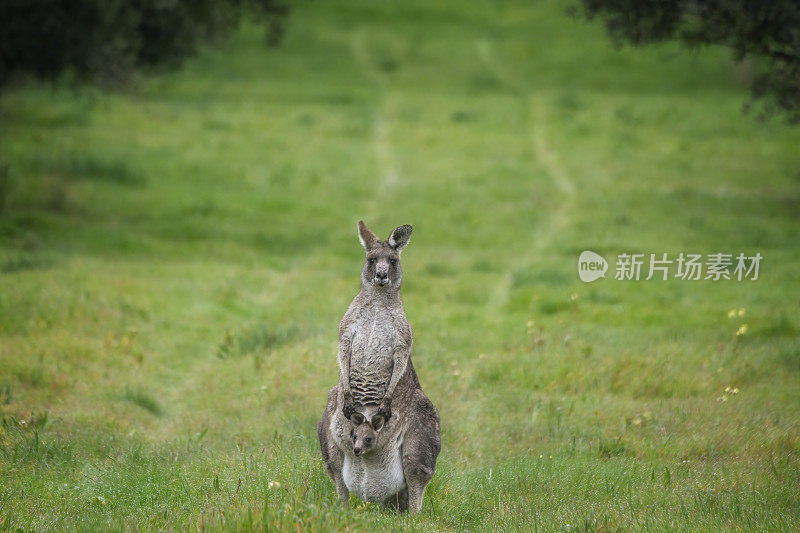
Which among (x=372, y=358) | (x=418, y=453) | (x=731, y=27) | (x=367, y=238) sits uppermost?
(x=731, y=27)

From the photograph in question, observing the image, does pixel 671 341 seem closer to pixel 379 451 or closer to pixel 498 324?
pixel 498 324

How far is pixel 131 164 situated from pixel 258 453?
20875mm

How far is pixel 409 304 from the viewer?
709 inches

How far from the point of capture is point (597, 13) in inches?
891

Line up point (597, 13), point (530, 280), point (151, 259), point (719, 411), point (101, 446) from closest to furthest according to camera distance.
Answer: point (101, 446) → point (719, 411) → point (530, 280) → point (151, 259) → point (597, 13)

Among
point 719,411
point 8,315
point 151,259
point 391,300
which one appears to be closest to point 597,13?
point 151,259

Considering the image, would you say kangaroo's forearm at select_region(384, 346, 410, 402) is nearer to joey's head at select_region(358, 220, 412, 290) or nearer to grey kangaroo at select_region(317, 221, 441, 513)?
grey kangaroo at select_region(317, 221, 441, 513)

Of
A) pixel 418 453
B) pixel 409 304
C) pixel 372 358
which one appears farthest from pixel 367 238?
pixel 409 304

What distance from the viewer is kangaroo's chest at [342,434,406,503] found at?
8.06m

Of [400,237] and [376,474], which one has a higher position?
[400,237]

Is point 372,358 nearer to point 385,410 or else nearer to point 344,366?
point 344,366
